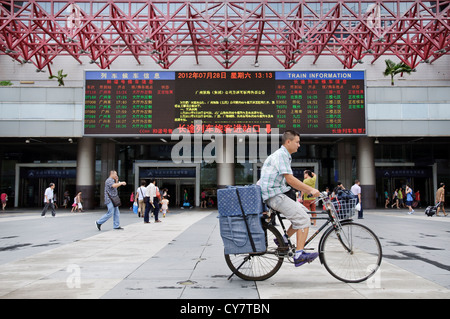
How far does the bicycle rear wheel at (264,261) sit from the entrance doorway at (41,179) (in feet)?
91.3

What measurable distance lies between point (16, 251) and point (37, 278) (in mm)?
2943

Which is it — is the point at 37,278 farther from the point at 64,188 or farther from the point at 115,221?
the point at 64,188

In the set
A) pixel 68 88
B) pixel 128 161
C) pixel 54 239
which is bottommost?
pixel 54 239

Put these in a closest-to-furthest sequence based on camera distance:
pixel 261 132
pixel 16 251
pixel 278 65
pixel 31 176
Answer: pixel 16 251, pixel 261 132, pixel 278 65, pixel 31 176

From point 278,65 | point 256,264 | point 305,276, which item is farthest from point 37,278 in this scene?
point 278,65

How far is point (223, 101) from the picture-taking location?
20266 millimetres

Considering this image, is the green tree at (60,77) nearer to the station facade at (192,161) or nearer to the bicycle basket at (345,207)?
the station facade at (192,161)

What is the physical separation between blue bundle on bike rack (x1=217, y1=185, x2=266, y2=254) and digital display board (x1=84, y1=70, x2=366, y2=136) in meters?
15.6

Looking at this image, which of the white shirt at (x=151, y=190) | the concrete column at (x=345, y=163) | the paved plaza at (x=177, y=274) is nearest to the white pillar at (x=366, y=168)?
the concrete column at (x=345, y=163)

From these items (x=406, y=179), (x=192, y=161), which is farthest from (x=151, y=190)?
(x=406, y=179)

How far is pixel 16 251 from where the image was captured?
24.3ft

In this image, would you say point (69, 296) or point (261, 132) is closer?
point (69, 296)

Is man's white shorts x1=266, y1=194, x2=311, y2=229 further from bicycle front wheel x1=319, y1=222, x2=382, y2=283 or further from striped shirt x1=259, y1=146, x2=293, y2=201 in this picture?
bicycle front wheel x1=319, y1=222, x2=382, y2=283

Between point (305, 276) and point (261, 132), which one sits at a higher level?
point (261, 132)
